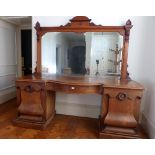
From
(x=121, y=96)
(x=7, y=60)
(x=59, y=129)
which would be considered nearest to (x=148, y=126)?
(x=121, y=96)

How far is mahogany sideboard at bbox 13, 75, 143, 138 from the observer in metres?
1.95

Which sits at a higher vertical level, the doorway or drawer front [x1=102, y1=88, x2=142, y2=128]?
the doorway

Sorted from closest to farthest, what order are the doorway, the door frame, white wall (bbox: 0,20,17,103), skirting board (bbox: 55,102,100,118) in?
1. skirting board (bbox: 55,102,100,118)
2. white wall (bbox: 0,20,17,103)
3. the door frame
4. the doorway

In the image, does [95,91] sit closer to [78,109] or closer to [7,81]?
[78,109]

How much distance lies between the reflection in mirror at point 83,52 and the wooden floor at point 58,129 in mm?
837

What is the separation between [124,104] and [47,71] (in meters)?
1.48

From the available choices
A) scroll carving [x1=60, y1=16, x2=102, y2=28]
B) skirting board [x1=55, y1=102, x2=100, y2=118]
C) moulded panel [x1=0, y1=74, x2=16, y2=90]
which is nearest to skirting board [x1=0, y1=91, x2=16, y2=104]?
moulded panel [x1=0, y1=74, x2=16, y2=90]

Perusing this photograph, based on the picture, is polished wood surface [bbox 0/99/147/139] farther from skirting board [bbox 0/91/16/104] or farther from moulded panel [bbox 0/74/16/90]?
moulded panel [bbox 0/74/16/90]

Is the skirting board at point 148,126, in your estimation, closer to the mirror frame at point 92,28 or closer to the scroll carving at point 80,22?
the mirror frame at point 92,28

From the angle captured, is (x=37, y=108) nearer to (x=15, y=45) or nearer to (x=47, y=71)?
(x=47, y=71)

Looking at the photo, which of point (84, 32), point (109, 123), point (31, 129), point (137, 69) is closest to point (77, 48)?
point (84, 32)

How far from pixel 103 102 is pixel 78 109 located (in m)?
0.87

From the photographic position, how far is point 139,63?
246 centimetres

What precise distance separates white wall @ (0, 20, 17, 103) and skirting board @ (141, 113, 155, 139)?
9.57 ft
